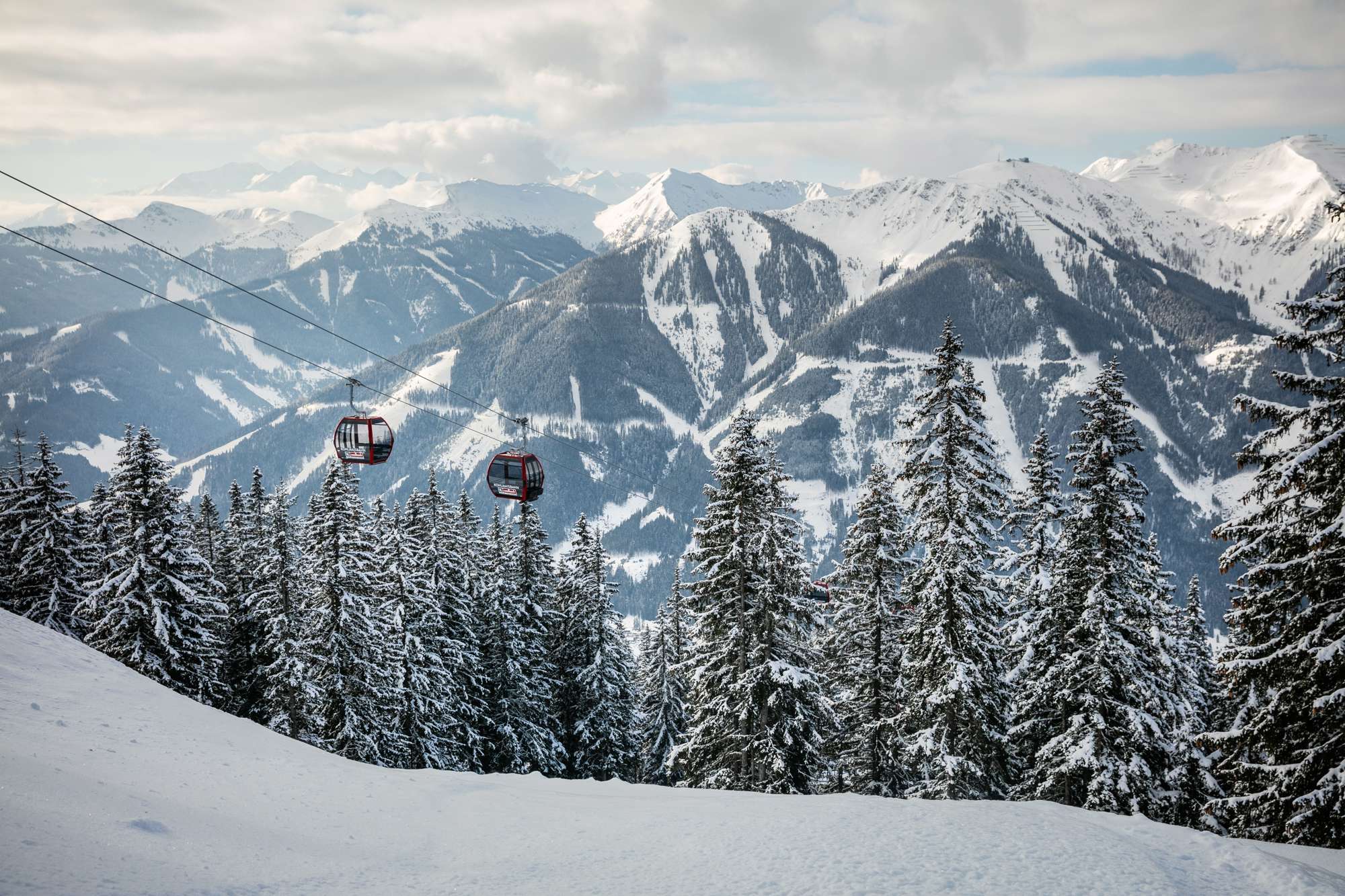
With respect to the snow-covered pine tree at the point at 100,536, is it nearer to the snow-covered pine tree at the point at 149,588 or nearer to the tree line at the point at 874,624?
the tree line at the point at 874,624

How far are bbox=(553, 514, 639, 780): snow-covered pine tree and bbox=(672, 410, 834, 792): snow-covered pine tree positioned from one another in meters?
12.4

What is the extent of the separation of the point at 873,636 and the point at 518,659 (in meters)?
16.5

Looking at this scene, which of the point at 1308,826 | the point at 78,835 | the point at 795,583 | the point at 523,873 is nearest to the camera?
the point at 78,835

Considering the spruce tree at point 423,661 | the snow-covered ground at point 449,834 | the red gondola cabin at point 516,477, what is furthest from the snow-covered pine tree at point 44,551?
the snow-covered ground at point 449,834

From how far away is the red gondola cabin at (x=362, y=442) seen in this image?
30.0 m

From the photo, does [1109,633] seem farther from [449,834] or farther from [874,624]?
[449,834]

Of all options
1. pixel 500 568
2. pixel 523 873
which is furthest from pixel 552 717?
pixel 523 873

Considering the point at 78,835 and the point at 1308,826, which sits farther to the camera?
the point at 1308,826

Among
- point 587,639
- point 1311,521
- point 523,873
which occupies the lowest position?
point 587,639

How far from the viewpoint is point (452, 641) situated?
1278 inches

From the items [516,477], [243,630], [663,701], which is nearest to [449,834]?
[516,477]

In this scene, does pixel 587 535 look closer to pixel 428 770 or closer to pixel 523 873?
pixel 428 770

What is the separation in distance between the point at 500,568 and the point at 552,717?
7972 millimetres

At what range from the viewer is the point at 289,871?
8.41 metres
